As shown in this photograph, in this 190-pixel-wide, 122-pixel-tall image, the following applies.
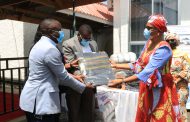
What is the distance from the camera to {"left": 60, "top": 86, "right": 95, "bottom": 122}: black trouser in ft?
14.2

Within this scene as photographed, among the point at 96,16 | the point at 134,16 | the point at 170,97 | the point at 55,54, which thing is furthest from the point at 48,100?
the point at 96,16

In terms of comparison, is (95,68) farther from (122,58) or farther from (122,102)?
(122,58)

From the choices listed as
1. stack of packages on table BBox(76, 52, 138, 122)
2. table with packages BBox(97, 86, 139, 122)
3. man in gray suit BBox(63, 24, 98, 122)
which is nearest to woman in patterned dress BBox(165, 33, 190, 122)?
table with packages BBox(97, 86, 139, 122)

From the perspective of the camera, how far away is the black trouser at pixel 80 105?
4.32 meters

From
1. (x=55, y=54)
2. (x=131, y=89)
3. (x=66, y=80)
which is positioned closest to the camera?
(x=55, y=54)

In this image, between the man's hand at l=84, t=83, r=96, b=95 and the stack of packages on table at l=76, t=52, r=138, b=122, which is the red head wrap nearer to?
the man's hand at l=84, t=83, r=96, b=95

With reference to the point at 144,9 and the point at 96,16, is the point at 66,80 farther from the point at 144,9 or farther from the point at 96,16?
the point at 96,16

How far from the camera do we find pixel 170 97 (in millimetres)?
3203

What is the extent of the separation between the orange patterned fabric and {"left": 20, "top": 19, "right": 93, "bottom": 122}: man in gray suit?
891mm

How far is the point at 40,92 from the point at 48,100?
0.36 ft

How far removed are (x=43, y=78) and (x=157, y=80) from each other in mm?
1131

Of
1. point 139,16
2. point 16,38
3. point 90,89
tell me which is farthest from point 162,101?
point 16,38

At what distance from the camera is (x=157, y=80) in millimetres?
3117

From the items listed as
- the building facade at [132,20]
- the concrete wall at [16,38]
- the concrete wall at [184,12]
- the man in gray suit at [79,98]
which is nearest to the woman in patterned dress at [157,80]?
the man in gray suit at [79,98]
